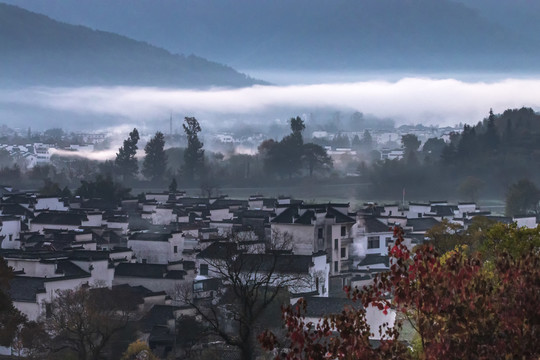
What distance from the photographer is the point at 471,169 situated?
69812 millimetres

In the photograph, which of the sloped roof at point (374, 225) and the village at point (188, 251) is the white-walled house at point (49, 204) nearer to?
the village at point (188, 251)

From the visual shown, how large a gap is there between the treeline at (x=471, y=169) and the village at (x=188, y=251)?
17.0 m

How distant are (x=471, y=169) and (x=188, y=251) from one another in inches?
1472

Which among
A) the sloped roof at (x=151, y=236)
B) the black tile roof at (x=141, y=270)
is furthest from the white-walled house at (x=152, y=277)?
the sloped roof at (x=151, y=236)

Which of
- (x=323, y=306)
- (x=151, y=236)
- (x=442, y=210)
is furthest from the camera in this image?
(x=442, y=210)

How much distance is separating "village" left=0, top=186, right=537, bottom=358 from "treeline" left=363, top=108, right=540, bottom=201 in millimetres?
16987

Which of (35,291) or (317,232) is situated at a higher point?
(317,232)

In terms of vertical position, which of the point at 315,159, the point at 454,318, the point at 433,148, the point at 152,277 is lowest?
the point at 152,277

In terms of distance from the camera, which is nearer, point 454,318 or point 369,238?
point 454,318

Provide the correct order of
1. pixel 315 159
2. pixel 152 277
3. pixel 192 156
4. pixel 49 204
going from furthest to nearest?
1. pixel 315 159
2. pixel 192 156
3. pixel 49 204
4. pixel 152 277

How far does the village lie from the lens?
25.3 meters

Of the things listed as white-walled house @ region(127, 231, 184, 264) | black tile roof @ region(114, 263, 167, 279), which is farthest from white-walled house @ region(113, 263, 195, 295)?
white-walled house @ region(127, 231, 184, 264)

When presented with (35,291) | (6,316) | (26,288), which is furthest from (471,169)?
(6,316)

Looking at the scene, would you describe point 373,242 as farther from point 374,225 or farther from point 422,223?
point 422,223
